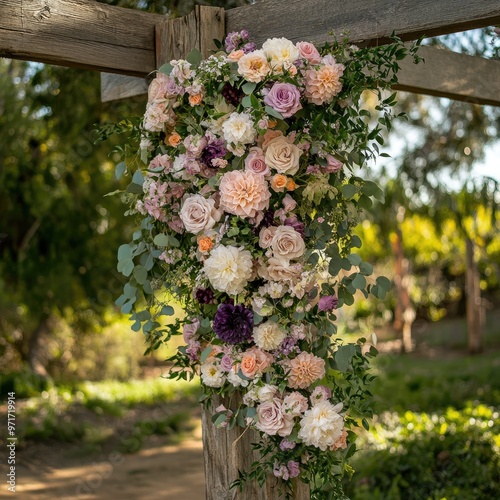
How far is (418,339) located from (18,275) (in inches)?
378

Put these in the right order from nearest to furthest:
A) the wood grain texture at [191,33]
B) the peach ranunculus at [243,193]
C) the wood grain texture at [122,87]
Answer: the peach ranunculus at [243,193] < the wood grain texture at [191,33] < the wood grain texture at [122,87]

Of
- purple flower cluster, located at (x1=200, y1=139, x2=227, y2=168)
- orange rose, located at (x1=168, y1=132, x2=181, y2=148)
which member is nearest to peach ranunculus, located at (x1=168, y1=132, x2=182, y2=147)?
orange rose, located at (x1=168, y1=132, x2=181, y2=148)

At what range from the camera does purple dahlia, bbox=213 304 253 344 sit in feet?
7.43

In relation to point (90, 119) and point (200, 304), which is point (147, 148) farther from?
point (90, 119)

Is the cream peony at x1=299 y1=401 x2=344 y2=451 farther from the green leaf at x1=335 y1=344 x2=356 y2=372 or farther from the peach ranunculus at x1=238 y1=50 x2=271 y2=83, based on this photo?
the peach ranunculus at x1=238 y1=50 x2=271 y2=83

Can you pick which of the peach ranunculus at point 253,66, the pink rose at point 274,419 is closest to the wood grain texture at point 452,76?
the peach ranunculus at point 253,66

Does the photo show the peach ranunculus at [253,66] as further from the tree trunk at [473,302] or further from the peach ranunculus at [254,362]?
the tree trunk at [473,302]

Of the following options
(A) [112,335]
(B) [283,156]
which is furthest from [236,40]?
(A) [112,335]

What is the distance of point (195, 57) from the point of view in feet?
7.80

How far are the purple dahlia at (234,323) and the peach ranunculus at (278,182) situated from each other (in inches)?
15.0

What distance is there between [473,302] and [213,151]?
33.2ft

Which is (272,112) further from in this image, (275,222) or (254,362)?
(254,362)

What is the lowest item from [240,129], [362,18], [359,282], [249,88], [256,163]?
[359,282]

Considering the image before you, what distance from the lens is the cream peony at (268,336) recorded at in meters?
2.25
